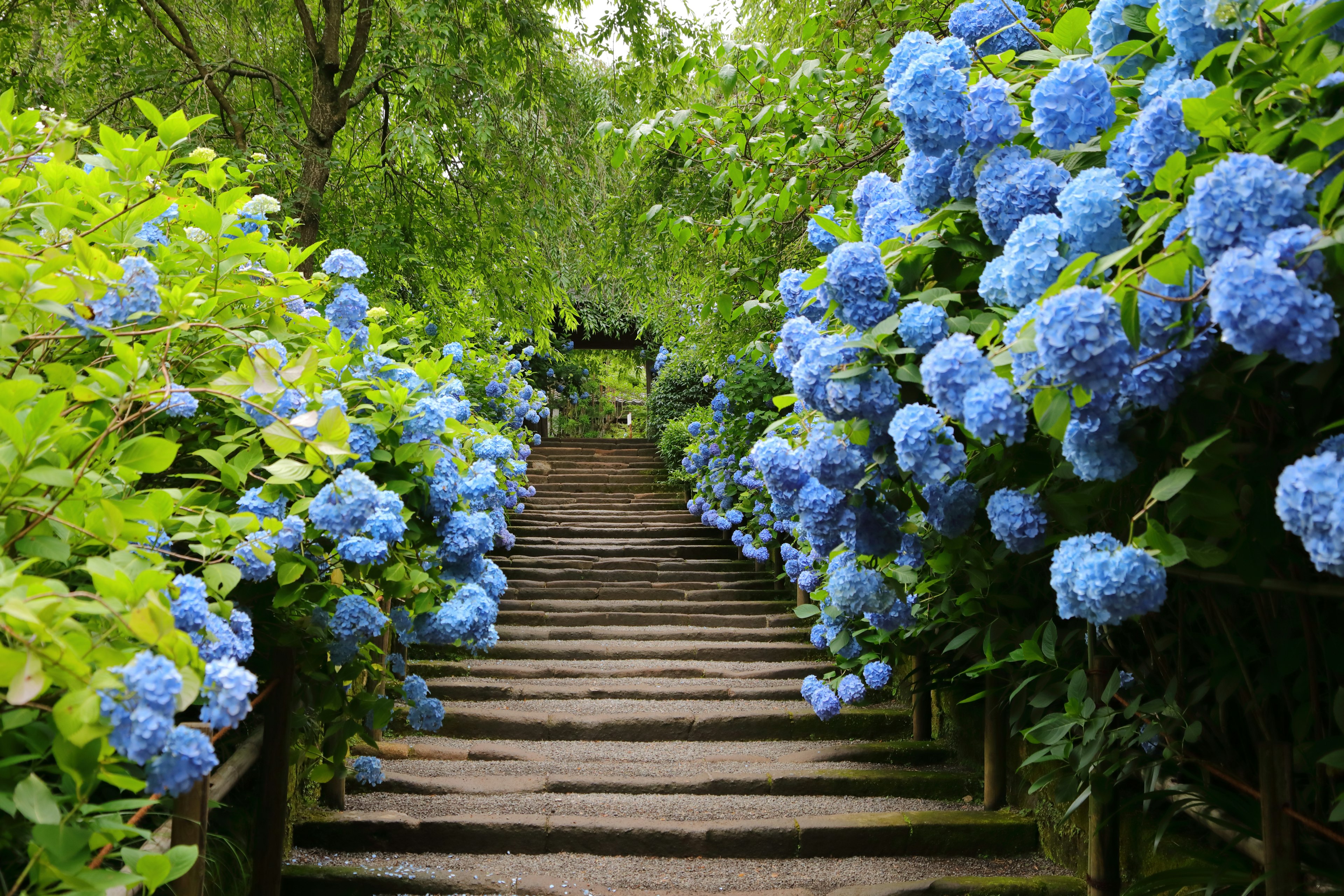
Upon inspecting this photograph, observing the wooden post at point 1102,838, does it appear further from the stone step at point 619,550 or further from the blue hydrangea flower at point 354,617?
the stone step at point 619,550

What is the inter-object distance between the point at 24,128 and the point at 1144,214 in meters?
1.98

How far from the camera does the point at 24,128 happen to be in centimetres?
180

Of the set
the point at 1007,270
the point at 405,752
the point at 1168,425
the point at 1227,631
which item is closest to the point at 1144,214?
the point at 1007,270

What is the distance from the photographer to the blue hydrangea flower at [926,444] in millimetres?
1446

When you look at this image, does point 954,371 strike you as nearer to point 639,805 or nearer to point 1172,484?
point 1172,484

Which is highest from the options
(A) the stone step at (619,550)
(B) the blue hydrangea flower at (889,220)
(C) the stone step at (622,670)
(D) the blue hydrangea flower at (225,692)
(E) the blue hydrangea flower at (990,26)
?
(E) the blue hydrangea flower at (990,26)

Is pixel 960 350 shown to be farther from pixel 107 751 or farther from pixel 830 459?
pixel 107 751

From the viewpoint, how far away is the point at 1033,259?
1224mm

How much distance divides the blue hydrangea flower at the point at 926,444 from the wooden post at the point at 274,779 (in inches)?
64.5

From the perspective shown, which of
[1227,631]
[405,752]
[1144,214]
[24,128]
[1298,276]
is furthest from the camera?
[405,752]

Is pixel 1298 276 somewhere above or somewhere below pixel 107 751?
above

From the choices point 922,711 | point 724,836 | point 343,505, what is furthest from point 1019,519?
point 922,711

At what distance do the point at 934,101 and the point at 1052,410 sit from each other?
0.60 m

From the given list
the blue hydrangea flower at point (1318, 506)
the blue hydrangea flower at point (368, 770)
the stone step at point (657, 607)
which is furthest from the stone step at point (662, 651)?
the blue hydrangea flower at point (1318, 506)
